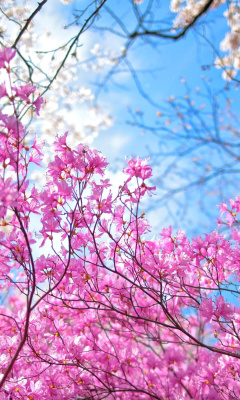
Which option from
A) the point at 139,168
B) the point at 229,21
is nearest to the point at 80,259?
the point at 139,168

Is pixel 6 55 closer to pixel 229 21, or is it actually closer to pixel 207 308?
pixel 207 308

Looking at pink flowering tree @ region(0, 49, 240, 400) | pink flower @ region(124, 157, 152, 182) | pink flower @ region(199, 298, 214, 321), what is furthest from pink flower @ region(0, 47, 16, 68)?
pink flower @ region(199, 298, 214, 321)

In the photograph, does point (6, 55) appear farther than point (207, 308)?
No

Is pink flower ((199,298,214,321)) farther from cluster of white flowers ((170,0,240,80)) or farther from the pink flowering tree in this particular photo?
cluster of white flowers ((170,0,240,80))

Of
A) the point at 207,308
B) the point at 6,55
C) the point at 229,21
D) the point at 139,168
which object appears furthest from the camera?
the point at 229,21

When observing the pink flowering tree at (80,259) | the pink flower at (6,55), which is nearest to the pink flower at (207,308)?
the pink flowering tree at (80,259)

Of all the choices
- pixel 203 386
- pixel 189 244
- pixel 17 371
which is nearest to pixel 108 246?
pixel 189 244

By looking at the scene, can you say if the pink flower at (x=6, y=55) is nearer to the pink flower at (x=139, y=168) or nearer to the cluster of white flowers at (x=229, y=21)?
the pink flower at (x=139, y=168)

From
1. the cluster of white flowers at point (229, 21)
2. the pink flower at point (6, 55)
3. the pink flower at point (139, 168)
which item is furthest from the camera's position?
the cluster of white flowers at point (229, 21)

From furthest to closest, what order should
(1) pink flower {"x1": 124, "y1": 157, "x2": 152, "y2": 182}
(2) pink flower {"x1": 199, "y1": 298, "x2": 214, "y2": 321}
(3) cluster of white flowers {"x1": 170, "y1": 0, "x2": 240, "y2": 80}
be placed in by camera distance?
(3) cluster of white flowers {"x1": 170, "y1": 0, "x2": 240, "y2": 80} → (1) pink flower {"x1": 124, "y1": 157, "x2": 152, "y2": 182} → (2) pink flower {"x1": 199, "y1": 298, "x2": 214, "y2": 321}

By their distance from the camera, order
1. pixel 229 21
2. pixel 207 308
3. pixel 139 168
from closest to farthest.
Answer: pixel 207 308
pixel 139 168
pixel 229 21

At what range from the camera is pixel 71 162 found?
2215mm

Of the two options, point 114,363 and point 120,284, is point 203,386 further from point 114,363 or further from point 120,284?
point 120,284

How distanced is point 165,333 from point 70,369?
9.44 feet
